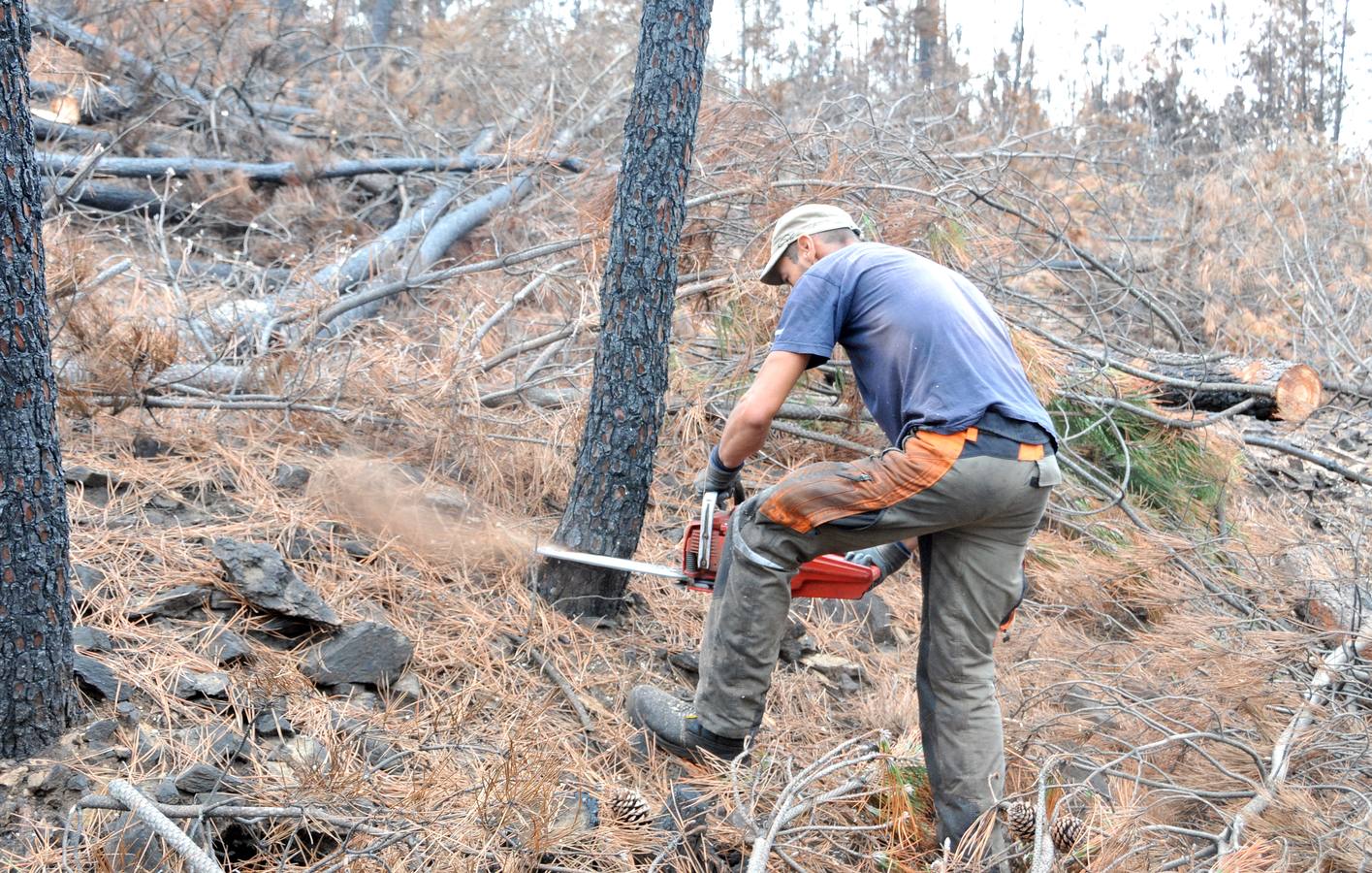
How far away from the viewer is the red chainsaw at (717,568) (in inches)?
120

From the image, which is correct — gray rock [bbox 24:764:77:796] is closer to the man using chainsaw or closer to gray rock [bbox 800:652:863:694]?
the man using chainsaw

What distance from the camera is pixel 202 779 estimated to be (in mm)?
2473

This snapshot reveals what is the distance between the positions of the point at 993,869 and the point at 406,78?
7.77 meters

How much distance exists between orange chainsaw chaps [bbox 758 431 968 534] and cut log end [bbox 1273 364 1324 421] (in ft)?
11.4

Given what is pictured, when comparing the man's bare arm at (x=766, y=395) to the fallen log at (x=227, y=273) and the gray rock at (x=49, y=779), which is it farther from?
the fallen log at (x=227, y=273)

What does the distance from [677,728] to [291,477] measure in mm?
1893

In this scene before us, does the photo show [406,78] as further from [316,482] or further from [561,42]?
[316,482]

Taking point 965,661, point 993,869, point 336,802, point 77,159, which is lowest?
point 993,869

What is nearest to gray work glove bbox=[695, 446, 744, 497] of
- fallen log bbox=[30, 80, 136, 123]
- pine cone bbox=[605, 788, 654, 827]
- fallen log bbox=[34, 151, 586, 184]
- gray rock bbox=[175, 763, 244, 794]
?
pine cone bbox=[605, 788, 654, 827]

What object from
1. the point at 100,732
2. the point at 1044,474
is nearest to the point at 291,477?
the point at 100,732

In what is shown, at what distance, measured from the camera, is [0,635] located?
244 cm

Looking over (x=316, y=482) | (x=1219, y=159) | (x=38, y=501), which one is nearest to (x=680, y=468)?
(x=316, y=482)

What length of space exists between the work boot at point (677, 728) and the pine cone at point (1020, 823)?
761 millimetres

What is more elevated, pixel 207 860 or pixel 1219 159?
pixel 1219 159
